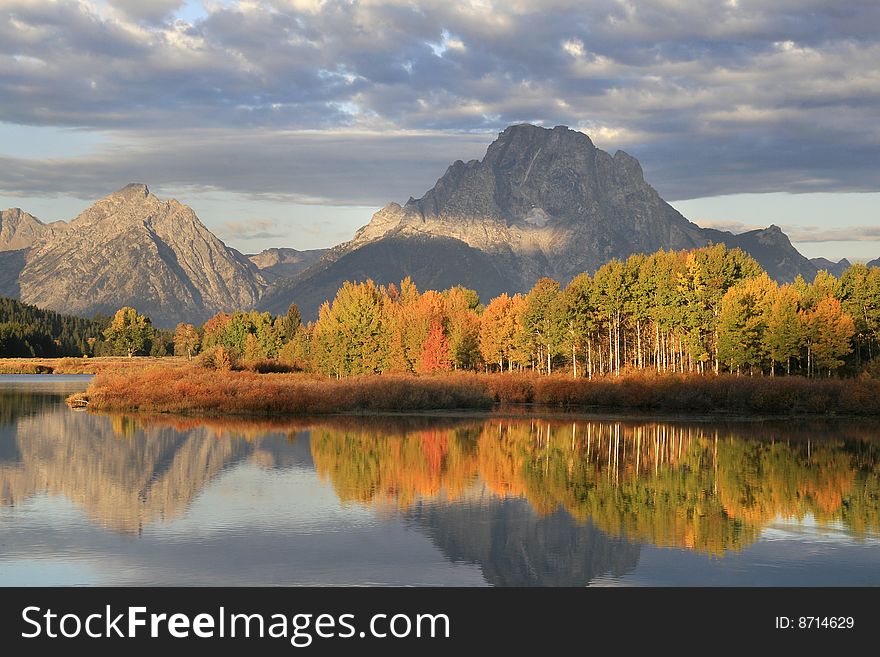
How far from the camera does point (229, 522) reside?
86.5ft

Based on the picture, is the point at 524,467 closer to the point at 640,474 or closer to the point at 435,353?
the point at 640,474

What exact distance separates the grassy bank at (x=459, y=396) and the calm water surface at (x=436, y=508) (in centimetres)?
1386

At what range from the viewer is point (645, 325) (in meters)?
111

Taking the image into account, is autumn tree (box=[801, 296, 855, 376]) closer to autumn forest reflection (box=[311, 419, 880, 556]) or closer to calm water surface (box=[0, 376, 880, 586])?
autumn forest reflection (box=[311, 419, 880, 556])

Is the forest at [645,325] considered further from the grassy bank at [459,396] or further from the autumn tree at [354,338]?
the grassy bank at [459,396]

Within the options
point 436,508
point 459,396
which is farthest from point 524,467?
point 459,396

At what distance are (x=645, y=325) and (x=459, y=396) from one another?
47.4 m

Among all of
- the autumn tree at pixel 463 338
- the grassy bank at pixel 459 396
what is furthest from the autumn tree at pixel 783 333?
the autumn tree at pixel 463 338

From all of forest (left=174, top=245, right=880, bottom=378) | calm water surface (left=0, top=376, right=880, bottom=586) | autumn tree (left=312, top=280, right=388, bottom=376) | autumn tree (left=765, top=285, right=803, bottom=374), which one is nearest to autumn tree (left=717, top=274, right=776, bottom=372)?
forest (left=174, top=245, right=880, bottom=378)

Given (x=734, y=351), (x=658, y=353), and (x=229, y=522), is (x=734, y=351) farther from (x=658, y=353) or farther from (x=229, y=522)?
(x=229, y=522)

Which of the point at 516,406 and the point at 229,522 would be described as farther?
the point at 516,406

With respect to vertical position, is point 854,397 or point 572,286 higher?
point 572,286
